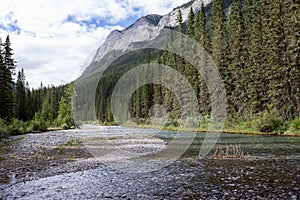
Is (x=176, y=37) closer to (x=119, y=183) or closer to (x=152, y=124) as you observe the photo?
(x=152, y=124)

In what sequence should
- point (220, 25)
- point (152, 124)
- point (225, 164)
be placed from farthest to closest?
point (152, 124) → point (220, 25) → point (225, 164)

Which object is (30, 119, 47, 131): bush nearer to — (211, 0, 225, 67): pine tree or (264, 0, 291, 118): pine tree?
(211, 0, 225, 67): pine tree

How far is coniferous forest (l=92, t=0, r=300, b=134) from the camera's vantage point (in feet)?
114

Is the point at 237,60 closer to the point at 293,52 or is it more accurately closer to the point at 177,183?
the point at 293,52

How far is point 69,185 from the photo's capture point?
34.6 ft

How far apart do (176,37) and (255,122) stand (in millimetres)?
38609

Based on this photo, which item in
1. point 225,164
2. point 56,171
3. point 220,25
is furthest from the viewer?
point 220,25

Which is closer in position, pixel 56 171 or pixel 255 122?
pixel 56 171

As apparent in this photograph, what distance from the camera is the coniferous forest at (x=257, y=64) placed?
34.9m

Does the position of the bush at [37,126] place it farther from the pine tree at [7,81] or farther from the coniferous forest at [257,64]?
the coniferous forest at [257,64]

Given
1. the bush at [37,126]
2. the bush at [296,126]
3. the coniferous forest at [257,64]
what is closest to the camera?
the bush at [296,126]

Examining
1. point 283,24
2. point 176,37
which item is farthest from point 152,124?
point 283,24

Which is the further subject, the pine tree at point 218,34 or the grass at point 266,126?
the pine tree at point 218,34

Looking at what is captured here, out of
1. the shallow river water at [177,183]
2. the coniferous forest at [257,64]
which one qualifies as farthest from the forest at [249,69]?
the shallow river water at [177,183]
